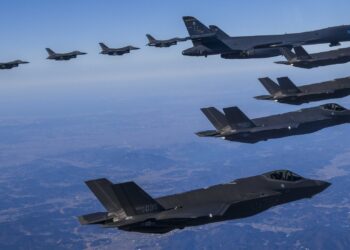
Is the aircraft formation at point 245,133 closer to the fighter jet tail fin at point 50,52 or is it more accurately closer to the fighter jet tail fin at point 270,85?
the fighter jet tail fin at point 270,85

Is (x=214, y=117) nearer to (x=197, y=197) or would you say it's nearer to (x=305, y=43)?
(x=197, y=197)

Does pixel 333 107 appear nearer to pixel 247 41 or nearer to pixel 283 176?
pixel 283 176

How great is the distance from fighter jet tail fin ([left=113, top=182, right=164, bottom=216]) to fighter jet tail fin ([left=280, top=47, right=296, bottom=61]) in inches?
1531

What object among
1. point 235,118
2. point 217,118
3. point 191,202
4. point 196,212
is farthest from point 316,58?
point 196,212

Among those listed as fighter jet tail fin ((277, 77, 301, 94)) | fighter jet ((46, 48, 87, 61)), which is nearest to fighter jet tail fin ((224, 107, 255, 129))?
fighter jet tail fin ((277, 77, 301, 94))

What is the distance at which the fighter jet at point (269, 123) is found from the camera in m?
47.6

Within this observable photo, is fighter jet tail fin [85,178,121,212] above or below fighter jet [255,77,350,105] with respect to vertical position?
below

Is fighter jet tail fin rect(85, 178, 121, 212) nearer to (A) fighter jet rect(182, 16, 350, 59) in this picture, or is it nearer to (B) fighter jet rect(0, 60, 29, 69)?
(B) fighter jet rect(0, 60, 29, 69)

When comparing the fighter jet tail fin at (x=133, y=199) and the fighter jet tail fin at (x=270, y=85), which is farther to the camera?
the fighter jet tail fin at (x=270, y=85)

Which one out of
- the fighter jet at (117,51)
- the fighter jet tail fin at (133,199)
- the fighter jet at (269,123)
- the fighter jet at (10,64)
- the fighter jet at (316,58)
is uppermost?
the fighter jet at (117,51)

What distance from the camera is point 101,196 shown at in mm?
30344

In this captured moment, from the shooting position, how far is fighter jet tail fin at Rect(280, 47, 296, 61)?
6219 centimetres

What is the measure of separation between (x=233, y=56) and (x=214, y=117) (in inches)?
832

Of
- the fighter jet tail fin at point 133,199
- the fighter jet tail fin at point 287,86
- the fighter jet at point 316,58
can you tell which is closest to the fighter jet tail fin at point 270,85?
the fighter jet tail fin at point 287,86
